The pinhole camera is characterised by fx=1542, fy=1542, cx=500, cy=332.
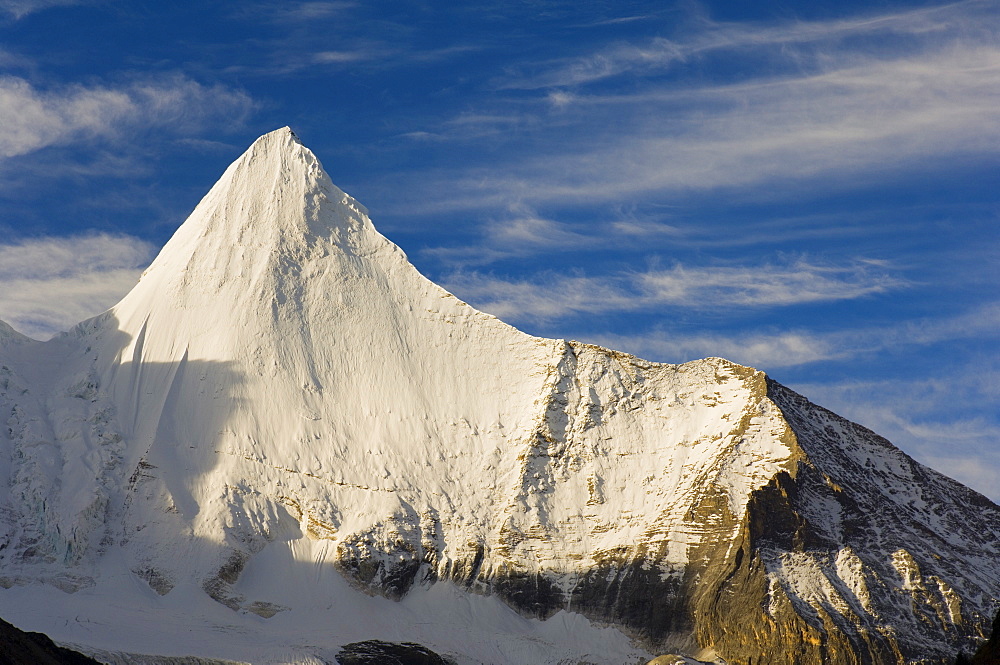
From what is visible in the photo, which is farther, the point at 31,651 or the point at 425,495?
the point at 425,495

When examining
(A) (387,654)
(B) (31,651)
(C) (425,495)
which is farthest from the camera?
(C) (425,495)

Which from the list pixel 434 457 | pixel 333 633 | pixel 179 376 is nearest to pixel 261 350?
pixel 179 376

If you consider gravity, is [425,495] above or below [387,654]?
above

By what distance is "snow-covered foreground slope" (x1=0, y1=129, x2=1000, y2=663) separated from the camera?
160 meters

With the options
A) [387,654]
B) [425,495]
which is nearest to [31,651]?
[387,654]

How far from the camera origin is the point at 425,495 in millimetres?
177375

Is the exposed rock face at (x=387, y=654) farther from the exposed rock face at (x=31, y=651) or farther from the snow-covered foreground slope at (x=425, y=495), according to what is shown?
the exposed rock face at (x=31, y=651)

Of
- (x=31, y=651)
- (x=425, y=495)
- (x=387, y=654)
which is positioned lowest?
(x=31, y=651)

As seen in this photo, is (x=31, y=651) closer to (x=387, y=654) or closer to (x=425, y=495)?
(x=387, y=654)

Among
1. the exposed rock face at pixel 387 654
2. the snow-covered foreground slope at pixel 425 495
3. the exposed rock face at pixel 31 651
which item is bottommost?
the exposed rock face at pixel 31 651

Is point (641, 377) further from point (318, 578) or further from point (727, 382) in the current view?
point (318, 578)

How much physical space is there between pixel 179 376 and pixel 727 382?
218 feet

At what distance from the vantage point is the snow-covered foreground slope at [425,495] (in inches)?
6319

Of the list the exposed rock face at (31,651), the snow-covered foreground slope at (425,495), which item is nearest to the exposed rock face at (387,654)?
the snow-covered foreground slope at (425,495)
